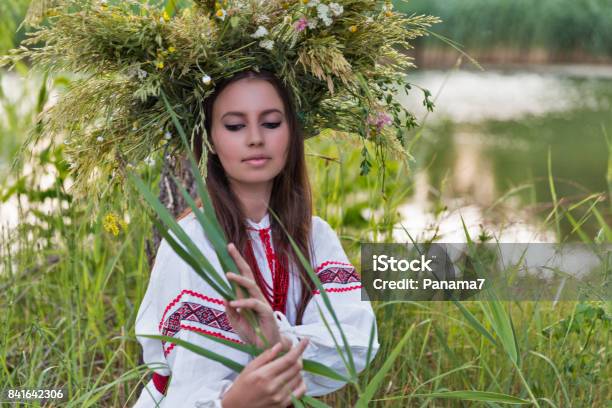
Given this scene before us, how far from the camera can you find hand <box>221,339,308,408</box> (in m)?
1.41

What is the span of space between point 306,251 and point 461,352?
754 mm

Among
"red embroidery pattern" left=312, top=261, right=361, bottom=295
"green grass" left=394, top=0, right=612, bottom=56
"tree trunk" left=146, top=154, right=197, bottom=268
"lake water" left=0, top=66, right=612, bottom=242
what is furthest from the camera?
"green grass" left=394, top=0, right=612, bottom=56

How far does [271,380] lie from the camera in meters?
1.42

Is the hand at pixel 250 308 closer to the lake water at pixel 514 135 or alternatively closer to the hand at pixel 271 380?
the hand at pixel 271 380

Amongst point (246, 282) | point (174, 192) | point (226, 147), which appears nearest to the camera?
point (246, 282)

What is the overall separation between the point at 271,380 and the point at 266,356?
0.14 feet

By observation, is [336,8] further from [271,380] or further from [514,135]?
[514,135]

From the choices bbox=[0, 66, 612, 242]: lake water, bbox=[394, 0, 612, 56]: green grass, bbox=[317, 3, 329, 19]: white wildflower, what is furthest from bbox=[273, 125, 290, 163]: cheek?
bbox=[394, 0, 612, 56]: green grass

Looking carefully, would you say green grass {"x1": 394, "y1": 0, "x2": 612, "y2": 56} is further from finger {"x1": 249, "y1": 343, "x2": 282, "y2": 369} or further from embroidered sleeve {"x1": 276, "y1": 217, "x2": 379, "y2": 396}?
finger {"x1": 249, "y1": 343, "x2": 282, "y2": 369}

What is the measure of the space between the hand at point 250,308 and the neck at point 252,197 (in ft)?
1.15

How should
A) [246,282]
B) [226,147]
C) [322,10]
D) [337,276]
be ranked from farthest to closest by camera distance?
[337,276]
[226,147]
[322,10]
[246,282]

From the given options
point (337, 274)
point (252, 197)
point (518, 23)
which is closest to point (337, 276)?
point (337, 274)

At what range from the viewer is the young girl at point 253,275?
156 centimetres

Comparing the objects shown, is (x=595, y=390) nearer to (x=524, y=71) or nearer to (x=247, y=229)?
(x=247, y=229)
